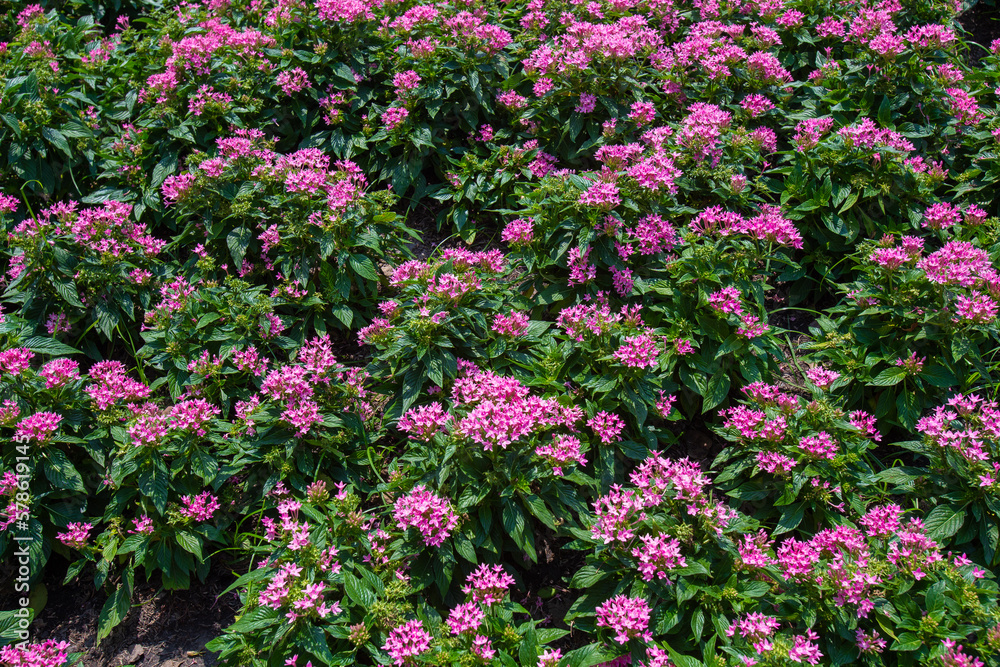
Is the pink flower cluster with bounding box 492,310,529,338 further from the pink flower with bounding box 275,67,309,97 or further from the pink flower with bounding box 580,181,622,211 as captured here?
the pink flower with bounding box 275,67,309,97

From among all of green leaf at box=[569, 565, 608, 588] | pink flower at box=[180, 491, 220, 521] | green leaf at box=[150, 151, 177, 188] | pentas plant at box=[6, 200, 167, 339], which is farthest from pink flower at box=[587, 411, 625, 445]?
green leaf at box=[150, 151, 177, 188]

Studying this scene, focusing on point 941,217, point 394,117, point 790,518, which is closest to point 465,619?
point 790,518

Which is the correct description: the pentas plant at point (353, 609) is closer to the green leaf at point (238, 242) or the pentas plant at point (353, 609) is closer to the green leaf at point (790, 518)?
the green leaf at point (790, 518)

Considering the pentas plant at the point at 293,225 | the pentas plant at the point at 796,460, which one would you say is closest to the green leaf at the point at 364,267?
the pentas plant at the point at 293,225

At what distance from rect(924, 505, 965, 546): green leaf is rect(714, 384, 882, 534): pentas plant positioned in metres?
0.33

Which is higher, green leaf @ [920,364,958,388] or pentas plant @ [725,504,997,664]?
green leaf @ [920,364,958,388]

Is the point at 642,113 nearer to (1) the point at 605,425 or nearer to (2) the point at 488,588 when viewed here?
(1) the point at 605,425

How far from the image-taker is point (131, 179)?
18.0ft

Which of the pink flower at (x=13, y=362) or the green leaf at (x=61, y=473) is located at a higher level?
the pink flower at (x=13, y=362)

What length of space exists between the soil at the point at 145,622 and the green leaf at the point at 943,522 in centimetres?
400

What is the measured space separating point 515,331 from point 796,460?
1840 millimetres

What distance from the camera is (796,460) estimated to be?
3.78m

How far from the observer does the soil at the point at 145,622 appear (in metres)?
3.89

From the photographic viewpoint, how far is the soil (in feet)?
12.8
